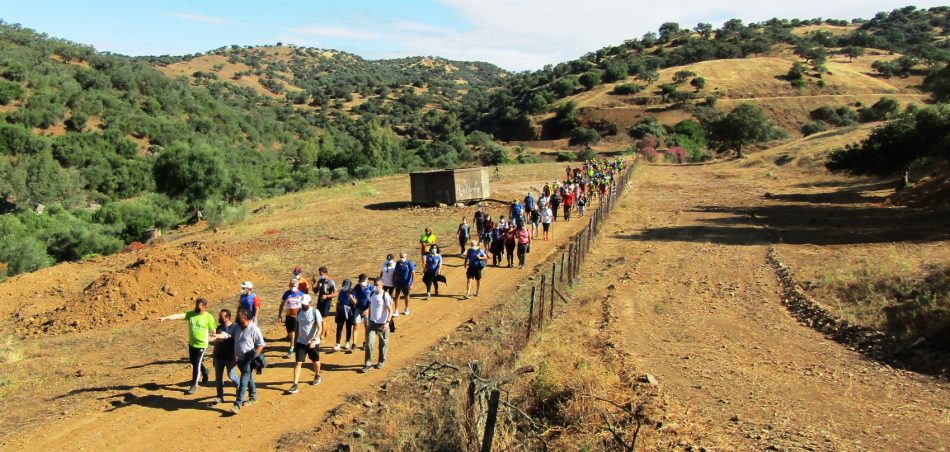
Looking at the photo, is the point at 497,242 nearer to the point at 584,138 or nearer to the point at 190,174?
the point at 190,174

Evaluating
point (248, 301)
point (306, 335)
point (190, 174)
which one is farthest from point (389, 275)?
point (190, 174)

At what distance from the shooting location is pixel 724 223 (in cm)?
2791

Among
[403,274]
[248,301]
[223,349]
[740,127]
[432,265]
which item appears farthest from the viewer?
[740,127]

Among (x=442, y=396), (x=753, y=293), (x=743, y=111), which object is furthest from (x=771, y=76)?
(x=442, y=396)

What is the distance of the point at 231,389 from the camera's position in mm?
10336

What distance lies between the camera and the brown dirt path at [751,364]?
25.9ft

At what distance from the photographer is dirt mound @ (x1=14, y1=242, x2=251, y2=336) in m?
15.4

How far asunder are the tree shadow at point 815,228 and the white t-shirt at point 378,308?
15749mm

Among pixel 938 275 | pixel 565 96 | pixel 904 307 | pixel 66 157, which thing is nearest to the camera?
pixel 904 307

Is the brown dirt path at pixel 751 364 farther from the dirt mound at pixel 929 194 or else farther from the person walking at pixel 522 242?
the dirt mound at pixel 929 194

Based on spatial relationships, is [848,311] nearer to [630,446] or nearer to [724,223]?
[630,446]

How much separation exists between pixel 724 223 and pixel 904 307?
1516 centimetres

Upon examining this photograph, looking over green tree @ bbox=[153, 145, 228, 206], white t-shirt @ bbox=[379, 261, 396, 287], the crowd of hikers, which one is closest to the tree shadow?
the crowd of hikers

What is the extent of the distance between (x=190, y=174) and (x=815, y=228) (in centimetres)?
3343
